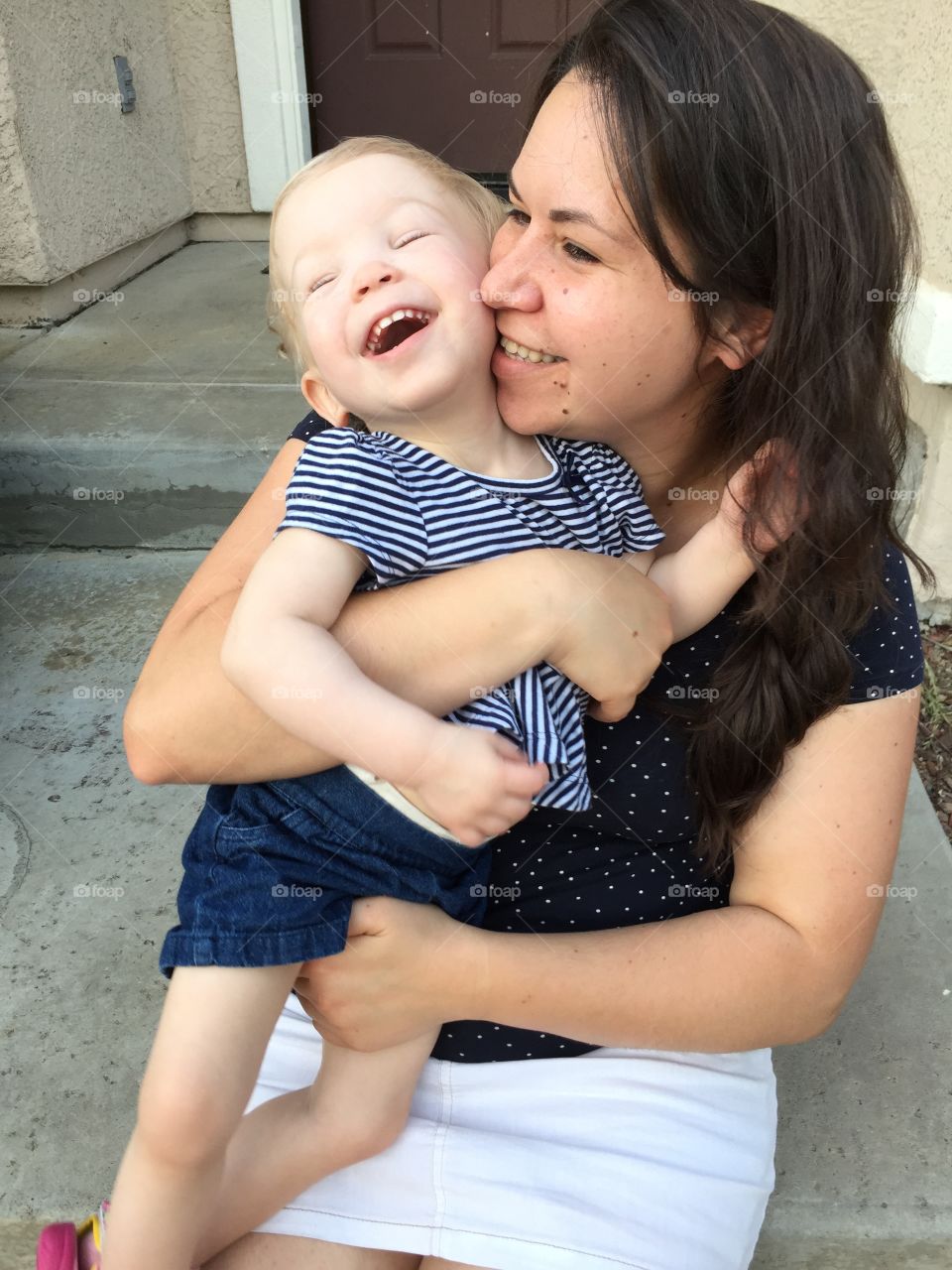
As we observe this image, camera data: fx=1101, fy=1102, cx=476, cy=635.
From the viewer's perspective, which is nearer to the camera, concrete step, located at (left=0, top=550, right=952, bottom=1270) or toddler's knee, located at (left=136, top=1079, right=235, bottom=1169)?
toddler's knee, located at (left=136, top=1079, right=235, bottom=1169)

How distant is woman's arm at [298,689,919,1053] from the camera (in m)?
1.22

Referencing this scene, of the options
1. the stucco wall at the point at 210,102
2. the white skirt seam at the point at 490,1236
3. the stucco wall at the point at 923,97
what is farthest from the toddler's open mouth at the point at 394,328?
the stucco wall at the point at 210,102

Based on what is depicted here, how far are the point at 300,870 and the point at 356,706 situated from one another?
0.80 feet

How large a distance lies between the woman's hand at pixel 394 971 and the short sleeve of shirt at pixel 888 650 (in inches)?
20.3

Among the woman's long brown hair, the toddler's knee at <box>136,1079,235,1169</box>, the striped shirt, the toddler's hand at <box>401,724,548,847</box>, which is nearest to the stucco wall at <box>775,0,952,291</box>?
the woman's long brown hair

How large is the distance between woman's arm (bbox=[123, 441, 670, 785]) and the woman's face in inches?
8.0

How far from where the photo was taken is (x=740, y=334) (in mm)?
1291

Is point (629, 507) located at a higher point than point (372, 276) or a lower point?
lower

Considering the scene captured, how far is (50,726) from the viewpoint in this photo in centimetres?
252

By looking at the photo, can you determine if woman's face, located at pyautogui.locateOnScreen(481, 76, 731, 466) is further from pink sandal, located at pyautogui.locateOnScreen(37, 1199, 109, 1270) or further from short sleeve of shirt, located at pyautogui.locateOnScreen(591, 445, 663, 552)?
pink sandal, located at pyautogui.locateOnScreen(37, 1199, 109, 1270)

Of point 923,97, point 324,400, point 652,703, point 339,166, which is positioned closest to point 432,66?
point 923,97

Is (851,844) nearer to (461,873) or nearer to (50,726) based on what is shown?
(461,873)

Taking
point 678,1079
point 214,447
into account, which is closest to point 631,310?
point 678,1079

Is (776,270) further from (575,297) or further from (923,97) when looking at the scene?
(923,97)
